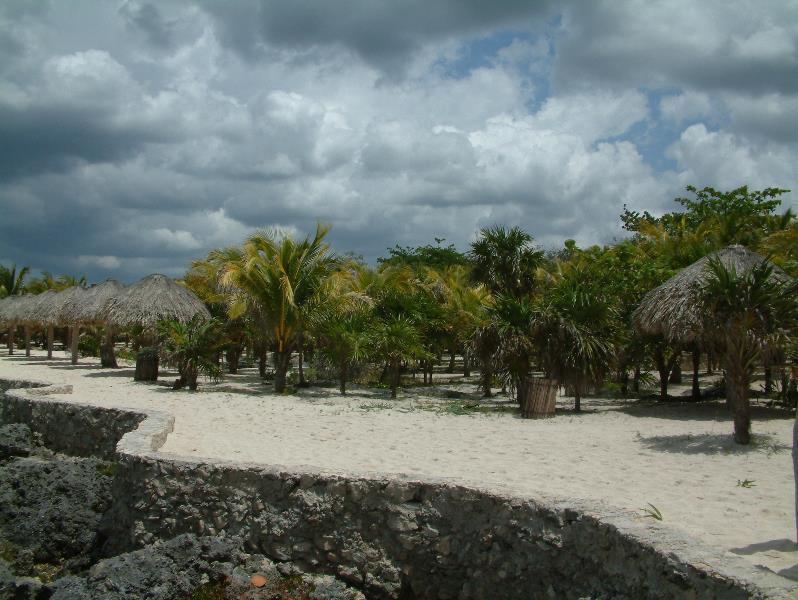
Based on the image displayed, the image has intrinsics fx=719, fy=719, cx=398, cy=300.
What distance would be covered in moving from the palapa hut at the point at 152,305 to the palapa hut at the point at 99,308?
0.81m

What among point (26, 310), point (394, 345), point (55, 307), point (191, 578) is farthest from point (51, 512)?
point (26, 310)

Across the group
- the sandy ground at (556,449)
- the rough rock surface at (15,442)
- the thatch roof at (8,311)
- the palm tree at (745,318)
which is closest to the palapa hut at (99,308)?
the thatch roof at (8,311)

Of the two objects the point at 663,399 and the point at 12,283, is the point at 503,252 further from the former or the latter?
the point at 12,283

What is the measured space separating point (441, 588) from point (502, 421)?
6.81 meters

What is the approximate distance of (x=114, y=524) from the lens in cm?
705

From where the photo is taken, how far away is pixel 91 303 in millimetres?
24578

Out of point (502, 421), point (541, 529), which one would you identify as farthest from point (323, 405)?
point (541, 529)

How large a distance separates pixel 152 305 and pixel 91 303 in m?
5.56

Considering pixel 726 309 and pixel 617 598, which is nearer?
pixel 617 598

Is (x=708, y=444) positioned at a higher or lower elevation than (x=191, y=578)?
higher

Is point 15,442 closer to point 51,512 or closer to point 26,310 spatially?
point 51,512

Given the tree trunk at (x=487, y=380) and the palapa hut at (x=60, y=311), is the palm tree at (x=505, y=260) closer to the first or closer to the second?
the tree trunk at (x=487, y=380)

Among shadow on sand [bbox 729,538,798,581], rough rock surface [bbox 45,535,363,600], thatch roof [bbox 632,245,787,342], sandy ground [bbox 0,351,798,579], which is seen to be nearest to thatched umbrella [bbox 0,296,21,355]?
sandy ground [bbox 0,351,798,579]

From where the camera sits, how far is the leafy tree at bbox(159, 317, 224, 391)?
634 inches
